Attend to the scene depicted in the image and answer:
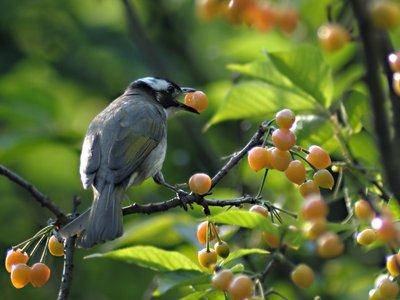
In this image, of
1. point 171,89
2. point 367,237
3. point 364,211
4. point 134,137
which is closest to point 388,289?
point 367,237

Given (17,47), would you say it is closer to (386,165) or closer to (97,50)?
(97,50)

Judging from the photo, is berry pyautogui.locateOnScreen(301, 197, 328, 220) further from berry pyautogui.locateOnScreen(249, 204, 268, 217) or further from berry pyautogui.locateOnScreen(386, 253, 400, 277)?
berry pyautogui.locateOnScreen(249, 204, 268, 217)

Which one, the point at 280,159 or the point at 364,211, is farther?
the point at 364,211

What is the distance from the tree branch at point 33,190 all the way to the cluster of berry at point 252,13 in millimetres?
1164

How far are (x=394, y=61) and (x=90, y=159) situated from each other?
2397 mm

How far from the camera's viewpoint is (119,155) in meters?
5.31

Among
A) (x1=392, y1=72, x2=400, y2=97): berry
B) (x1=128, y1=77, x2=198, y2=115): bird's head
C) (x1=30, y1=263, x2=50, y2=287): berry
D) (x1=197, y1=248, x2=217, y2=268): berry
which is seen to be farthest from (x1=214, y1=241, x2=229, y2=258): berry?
(x1=128, y1=77, x2=198, y2=115): bird's head

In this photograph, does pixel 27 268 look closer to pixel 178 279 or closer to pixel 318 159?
pixel 178 279

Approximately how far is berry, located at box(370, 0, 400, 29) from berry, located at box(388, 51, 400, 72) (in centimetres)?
105

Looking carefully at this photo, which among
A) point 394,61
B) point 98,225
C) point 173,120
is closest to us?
point 394,61

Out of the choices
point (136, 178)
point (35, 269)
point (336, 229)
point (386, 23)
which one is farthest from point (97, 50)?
point (386, 23)

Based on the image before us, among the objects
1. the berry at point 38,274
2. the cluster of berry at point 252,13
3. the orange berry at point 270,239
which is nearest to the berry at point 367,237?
the orange berry at point 270,239

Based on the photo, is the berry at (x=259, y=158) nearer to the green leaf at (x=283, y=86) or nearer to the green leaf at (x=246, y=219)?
the green leaf at (x=246, y=219)

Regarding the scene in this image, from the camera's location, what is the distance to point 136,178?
5469mm
